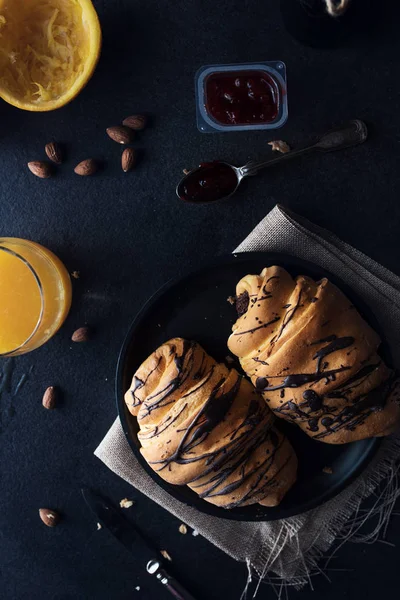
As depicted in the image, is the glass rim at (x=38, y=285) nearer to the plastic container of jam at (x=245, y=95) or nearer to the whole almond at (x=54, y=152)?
the whole almond at (x=54, y=152)

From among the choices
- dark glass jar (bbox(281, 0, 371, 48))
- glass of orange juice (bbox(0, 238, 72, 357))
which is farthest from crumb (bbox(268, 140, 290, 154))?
glass of orange juice (bbox(0, 238, 72, 357))

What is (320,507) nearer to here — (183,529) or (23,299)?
(183,529)

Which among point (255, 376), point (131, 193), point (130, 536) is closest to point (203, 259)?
point (131, 193)

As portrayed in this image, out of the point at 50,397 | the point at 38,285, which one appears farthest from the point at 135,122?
the point at 50,397

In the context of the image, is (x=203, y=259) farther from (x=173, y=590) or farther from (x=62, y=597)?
(x=62, y=597)

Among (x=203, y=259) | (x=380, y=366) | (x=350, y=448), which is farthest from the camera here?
(x=203, y=259)
